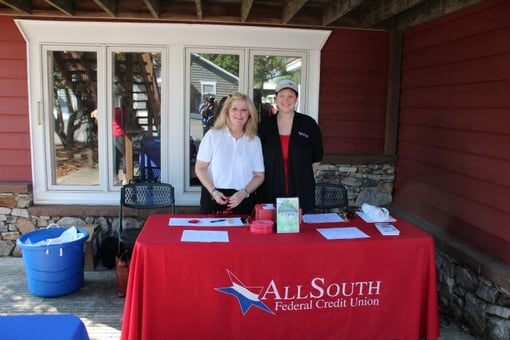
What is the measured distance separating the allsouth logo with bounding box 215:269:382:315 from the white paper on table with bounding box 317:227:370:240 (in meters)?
0.24

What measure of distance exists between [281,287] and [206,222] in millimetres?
616

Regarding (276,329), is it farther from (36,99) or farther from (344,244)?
→ (36,99)

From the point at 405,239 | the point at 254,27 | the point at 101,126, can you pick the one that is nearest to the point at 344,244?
the point at 405,239

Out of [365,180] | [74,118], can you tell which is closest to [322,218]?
[365,180]

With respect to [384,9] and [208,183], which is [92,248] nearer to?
[208,183]

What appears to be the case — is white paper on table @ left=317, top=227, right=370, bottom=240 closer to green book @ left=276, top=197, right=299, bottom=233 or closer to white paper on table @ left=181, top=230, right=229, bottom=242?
green book @ left=276, top=197, right=299, bottom=233

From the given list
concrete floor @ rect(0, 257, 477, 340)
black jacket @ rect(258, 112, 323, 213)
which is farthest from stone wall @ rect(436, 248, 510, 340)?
black jacket @ rect(258, 112, 323, 213)

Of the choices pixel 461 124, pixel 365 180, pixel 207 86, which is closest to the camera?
pixel 461 124

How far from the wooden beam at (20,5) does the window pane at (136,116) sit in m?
0.76

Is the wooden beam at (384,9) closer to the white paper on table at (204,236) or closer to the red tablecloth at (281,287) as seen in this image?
the red tablecloth at (281,287)

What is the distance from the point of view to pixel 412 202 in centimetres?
399

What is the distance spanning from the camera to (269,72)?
4.21 metres

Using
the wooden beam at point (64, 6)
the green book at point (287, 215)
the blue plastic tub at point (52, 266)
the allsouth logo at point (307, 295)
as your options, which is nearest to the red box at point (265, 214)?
the green book at point (287, 215)

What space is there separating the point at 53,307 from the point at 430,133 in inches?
126
